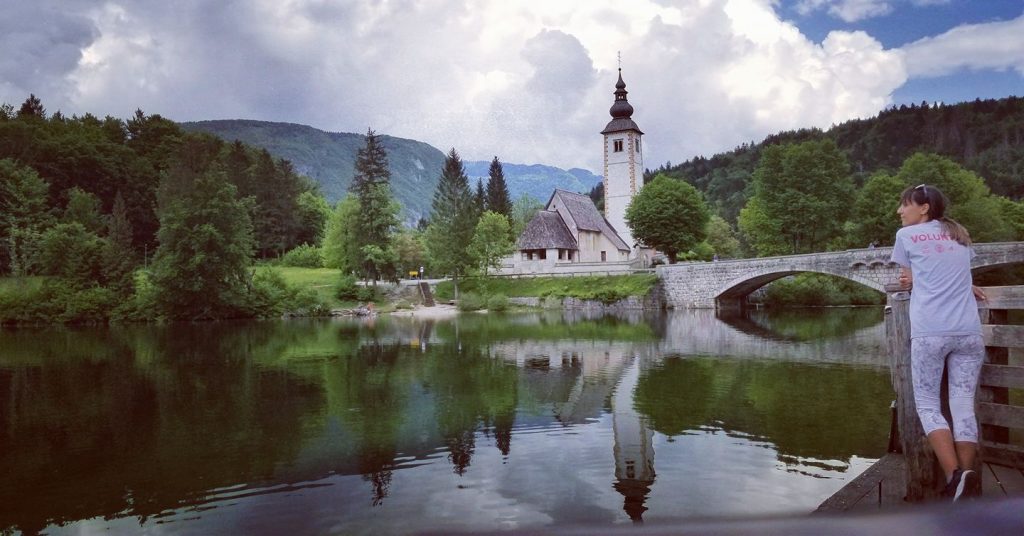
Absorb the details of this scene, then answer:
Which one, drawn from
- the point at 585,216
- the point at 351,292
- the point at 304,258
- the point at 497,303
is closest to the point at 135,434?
the point at 497,303

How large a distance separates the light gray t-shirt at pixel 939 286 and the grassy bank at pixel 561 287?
161 ft

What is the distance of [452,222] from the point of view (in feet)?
206

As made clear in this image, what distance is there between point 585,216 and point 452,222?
15.0 metres

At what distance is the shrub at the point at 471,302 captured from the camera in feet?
180

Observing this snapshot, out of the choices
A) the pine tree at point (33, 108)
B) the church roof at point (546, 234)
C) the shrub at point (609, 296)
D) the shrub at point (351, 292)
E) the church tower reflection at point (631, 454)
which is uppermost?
the pine tree at point (33, 108)

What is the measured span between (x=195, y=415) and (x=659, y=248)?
54.4m

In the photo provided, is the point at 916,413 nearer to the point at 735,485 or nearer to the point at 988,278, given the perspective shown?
the point at 735,485

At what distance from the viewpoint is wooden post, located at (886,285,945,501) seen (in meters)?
5.20

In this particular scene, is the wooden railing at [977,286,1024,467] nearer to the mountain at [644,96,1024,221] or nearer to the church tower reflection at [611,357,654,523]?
the church tower reflection at [611,357,654,523]

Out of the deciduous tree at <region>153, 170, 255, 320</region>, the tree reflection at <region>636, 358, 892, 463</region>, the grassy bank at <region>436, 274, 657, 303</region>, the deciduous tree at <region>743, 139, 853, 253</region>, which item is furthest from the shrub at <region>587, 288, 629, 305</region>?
the tree reflection at <region>636, 358, 892, 463</region>

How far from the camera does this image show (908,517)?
6.31ft

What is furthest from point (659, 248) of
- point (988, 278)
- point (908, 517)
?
point (908, 517)

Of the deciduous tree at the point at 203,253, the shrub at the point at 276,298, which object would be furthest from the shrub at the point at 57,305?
the shrub at the point at 276,298

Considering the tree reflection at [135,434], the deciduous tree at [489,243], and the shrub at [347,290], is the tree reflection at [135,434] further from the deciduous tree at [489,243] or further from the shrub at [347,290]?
the deciduous tree at [489,243]
